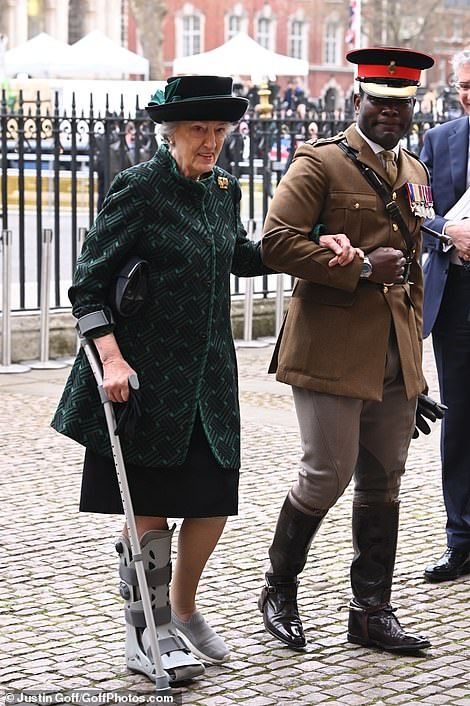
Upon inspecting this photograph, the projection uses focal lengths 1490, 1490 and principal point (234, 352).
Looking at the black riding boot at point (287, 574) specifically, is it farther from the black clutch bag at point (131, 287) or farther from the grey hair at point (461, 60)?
the grey hair at point (461, 60)

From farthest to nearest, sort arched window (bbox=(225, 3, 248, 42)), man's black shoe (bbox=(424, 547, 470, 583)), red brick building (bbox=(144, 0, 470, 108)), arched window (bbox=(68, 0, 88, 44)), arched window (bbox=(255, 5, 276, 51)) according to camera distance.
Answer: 1. arched window (bbox=(255, 5, 276, 51))
2. arched window (bbox=(225, 3, 248, 42))
3. red brick building (bbox=(144, 0, 470, 108))
4. arched window (bbox=(68, 0, 88, 44))
5. man's black shoe (bbox=(424, 547, 470, 583))

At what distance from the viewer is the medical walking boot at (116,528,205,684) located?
4449 mm

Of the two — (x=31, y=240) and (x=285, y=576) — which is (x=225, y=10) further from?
(x=285, y=576)

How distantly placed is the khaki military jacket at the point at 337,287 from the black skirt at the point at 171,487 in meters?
0.46

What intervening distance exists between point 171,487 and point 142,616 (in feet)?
1.32

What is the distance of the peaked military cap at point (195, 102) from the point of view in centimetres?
432

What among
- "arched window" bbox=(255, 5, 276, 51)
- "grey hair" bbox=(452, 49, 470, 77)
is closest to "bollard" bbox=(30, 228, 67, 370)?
"grey hair" bbox=(452, 49, 470, 77)

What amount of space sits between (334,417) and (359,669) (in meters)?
0.79

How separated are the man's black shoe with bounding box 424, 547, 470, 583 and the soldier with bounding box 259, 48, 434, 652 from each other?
78cm

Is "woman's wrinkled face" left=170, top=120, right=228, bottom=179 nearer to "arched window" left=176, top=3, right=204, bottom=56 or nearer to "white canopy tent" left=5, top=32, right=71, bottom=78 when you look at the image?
"white canopy tent" left=5, top=32, right=71, bottom=78

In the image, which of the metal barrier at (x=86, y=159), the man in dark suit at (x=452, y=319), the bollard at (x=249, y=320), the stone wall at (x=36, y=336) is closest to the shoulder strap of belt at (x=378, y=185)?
the man in dark suit at (x=452, y=319)

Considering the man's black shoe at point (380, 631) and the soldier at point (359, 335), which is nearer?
the soldier at point (359, 335)

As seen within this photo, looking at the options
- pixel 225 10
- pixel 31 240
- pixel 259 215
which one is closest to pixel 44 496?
pixel 259 215

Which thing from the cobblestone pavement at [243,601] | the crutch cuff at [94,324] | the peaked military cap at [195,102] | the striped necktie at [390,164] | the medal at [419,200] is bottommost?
the cobblestone pavement at [243,601]
